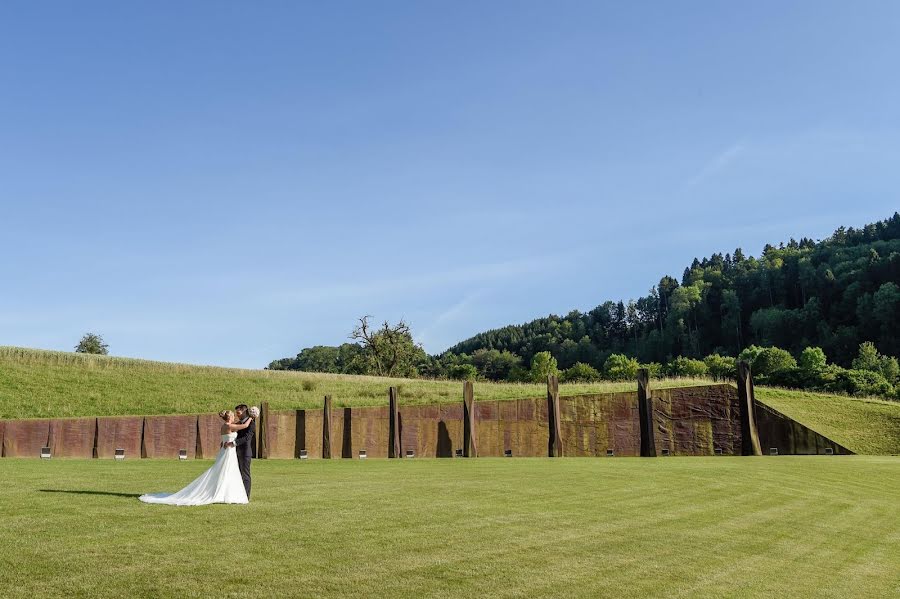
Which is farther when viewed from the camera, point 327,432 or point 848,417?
point 848,417

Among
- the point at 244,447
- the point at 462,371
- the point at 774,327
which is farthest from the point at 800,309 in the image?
the point at 244,447

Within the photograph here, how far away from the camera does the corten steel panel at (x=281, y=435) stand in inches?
1419

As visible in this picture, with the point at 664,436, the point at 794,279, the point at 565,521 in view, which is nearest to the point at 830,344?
the point at 794,279

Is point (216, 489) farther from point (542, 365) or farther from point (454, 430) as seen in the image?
point (542, 365)

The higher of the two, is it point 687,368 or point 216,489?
point 687,368

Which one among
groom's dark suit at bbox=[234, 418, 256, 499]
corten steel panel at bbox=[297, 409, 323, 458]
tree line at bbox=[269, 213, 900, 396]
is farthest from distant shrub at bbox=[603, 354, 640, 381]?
groom's dark suit at bbox=[234, 418, 256, 499]

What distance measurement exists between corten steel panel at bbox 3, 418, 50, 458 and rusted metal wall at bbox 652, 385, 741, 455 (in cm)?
2975

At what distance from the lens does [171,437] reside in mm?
36969

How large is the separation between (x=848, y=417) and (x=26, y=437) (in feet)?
136

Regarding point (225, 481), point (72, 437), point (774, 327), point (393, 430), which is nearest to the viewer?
point (225, 481)

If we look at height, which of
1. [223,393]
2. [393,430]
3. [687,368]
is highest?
[687,368]

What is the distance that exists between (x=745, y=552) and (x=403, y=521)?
522 centimetres

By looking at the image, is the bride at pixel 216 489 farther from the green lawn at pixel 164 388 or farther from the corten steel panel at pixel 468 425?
the green lawn at pixel 164 388

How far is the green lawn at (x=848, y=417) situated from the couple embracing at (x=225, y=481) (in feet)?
94.9
